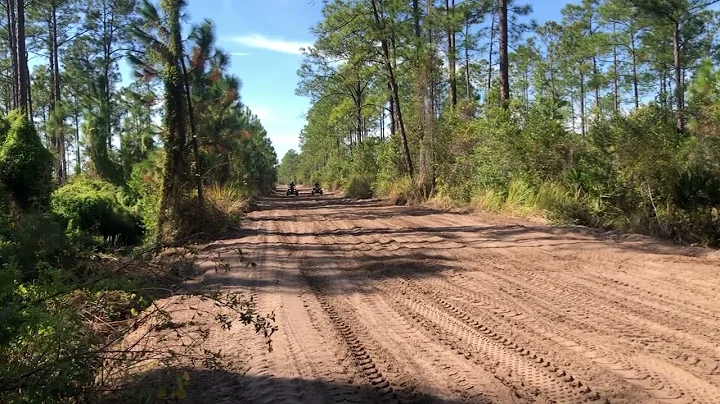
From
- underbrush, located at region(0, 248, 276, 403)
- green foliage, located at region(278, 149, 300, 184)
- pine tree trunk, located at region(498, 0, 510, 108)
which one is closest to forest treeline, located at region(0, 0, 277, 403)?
underbrush, located at region(0, 248, 276, 403)

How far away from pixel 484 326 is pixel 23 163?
1422cm

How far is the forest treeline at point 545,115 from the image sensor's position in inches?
470

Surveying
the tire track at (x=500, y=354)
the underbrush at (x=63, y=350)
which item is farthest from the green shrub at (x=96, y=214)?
the tire track at (x=500, y=354)

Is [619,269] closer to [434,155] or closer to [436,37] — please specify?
[434,155]

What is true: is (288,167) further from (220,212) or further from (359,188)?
(220,212)

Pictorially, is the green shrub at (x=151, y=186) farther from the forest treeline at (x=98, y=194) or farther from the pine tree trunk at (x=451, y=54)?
the pine tree trunk at (x=451, y=54)

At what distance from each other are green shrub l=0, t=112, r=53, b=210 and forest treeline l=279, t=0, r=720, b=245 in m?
13.8

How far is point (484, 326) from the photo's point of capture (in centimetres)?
567

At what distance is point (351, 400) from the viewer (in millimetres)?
3973

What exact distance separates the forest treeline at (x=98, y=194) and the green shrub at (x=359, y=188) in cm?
719


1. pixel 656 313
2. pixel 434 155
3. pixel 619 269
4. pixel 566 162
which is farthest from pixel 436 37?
pixel 656 313

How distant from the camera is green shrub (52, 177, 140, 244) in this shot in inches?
721

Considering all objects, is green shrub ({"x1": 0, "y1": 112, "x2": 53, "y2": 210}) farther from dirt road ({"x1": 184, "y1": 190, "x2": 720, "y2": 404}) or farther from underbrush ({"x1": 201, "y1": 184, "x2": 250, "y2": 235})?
dirt road ({"x1": 184, "y1": 190, "x2": 720, "y2": 404})

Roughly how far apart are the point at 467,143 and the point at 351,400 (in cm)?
1883
